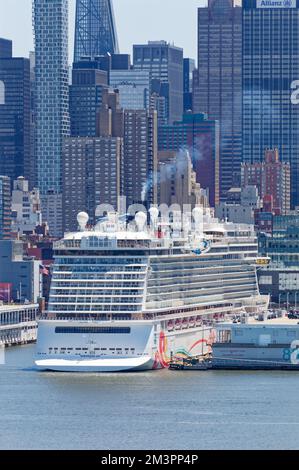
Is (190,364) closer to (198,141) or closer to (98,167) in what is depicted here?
(98,167)

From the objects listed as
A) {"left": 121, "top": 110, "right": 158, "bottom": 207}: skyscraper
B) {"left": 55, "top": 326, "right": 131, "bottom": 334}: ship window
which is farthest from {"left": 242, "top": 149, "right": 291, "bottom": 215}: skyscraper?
{"left": 55, "top": 326, "right": 131, "bottom": 334}: ship window

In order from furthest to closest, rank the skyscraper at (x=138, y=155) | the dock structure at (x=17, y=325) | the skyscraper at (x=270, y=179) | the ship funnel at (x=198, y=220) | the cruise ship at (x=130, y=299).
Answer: the skyscraper at (x=270, y=179)
the skyscraper at (x=138, y=155)
the dock structure at (x=17, y=325)
the ship funnel at (x=198, y=220)
the cruise ship at (x=130, y=299)

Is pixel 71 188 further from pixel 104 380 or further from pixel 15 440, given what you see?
pixel 15 440

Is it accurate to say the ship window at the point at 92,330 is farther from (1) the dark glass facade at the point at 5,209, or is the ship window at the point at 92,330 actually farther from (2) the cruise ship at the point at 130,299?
(1) the dark glass facade at the point at 5,209

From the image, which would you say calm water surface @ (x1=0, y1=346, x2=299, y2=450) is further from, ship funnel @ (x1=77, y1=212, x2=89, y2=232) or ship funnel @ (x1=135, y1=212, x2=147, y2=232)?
ship funnel @ (x1=135, y1=212, x2=147, y2=232)

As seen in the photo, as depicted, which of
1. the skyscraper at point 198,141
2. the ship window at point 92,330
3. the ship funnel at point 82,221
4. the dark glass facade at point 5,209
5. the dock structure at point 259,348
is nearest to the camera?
the ship window at point 92,330

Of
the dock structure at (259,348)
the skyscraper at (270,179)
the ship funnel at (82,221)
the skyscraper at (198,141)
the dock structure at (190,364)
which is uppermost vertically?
the skyscraper at (198,141)

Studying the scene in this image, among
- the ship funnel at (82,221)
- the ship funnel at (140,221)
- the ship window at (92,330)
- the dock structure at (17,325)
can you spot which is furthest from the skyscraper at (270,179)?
the ship window at (92,330)
